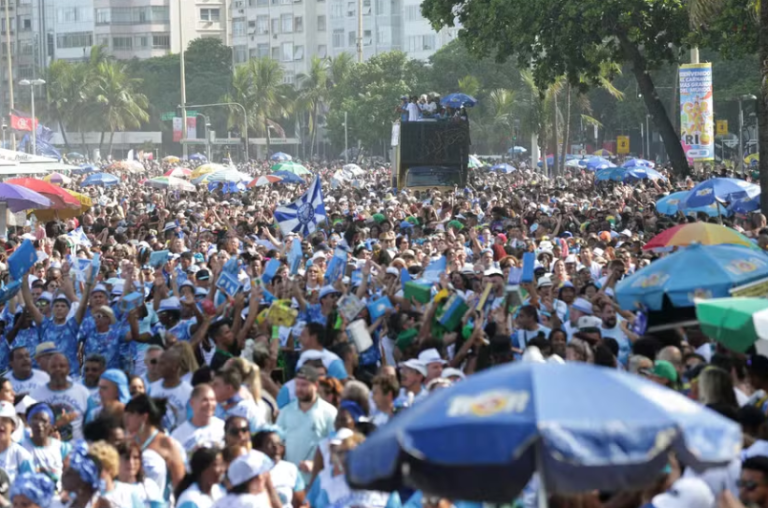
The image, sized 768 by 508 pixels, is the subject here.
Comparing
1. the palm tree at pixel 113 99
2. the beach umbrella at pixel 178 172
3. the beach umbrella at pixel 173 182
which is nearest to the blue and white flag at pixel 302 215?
the beach umbrella at pixel 173 182

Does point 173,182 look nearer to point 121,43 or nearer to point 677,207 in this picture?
point 677,207

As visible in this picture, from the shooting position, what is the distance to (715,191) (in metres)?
21.6

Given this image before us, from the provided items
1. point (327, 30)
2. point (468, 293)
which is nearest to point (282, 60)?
point (327, 30)

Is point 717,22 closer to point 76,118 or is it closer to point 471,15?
point 471,15

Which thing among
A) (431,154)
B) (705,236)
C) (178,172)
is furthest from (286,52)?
(705,236)

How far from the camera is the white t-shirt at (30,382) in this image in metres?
10.5

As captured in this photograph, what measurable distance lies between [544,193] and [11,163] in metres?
13.5

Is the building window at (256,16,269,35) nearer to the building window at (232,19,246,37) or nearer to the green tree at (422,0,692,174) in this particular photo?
the building window at (232,19,246,37)

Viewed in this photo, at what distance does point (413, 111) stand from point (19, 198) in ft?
51.9

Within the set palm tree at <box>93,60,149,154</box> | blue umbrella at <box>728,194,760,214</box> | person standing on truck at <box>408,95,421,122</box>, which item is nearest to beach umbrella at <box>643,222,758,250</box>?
blue umbrella at <box>728,194,760,214</box>

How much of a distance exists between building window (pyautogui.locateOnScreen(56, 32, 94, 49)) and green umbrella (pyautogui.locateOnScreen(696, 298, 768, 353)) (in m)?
129

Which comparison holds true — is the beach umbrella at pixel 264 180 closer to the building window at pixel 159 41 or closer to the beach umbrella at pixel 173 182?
the beach umbrella at pixel 173 182

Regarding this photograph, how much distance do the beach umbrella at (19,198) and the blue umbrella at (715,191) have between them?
32.2 feet

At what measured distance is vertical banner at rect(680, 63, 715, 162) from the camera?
33.6 m
